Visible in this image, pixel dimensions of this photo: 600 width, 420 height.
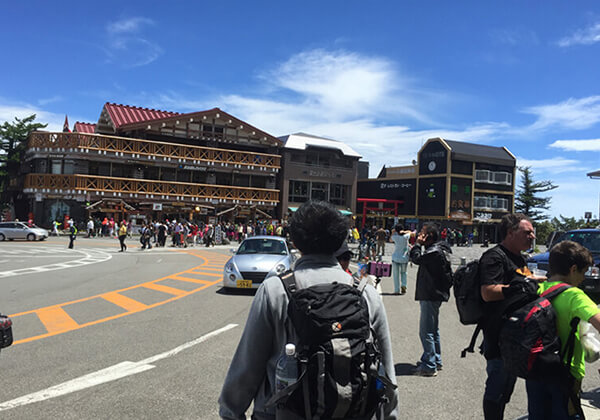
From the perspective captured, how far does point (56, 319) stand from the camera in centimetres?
811

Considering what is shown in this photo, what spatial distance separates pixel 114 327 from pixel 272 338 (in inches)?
246

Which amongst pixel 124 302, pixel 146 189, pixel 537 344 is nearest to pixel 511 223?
pixel 537 344

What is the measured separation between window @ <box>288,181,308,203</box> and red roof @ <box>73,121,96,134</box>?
21.4m

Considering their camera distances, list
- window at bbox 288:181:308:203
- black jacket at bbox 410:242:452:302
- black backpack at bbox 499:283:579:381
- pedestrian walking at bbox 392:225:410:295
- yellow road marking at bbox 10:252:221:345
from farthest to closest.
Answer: window at bbox 288:181:308:203 < pedestrian walking at bbox 392:225:410:295 < yellow road marking at bbox 10:252:221:345 < black jacket at bbox 410:242:452:302 < black backpack at bbox 499:283:579:381

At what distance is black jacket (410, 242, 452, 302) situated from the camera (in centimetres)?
554

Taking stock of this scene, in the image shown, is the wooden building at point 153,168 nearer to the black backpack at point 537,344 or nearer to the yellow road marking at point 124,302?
the yellow road marking at point 124,302

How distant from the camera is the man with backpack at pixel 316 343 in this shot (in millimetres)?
1969

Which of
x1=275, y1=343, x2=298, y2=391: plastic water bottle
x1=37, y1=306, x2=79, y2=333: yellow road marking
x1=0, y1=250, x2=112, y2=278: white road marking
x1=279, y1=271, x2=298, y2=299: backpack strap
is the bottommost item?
x1=0, y1=250, x2=112, y2=278: white road marking

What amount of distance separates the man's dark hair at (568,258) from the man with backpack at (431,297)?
7.49ft

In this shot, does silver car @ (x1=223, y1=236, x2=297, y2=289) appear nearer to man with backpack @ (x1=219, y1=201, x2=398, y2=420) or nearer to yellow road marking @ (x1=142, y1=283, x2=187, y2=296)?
yellow road marking @ (x1=142, y1=283, x2=187, y2=296)

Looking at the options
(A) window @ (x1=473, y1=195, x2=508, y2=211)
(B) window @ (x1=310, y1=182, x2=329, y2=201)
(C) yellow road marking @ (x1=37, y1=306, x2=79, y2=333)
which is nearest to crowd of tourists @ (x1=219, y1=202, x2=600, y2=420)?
(C) yellow road marking @ (x1=37, y1=306, x2=79, y2=333)

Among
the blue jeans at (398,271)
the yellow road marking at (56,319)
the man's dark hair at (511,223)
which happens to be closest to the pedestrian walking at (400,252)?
the blue jeans at (398,271)

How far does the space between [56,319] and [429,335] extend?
634 cm

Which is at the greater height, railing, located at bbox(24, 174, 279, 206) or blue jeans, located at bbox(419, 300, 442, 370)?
railing, located at bbox(24, 174, 279, 206)
